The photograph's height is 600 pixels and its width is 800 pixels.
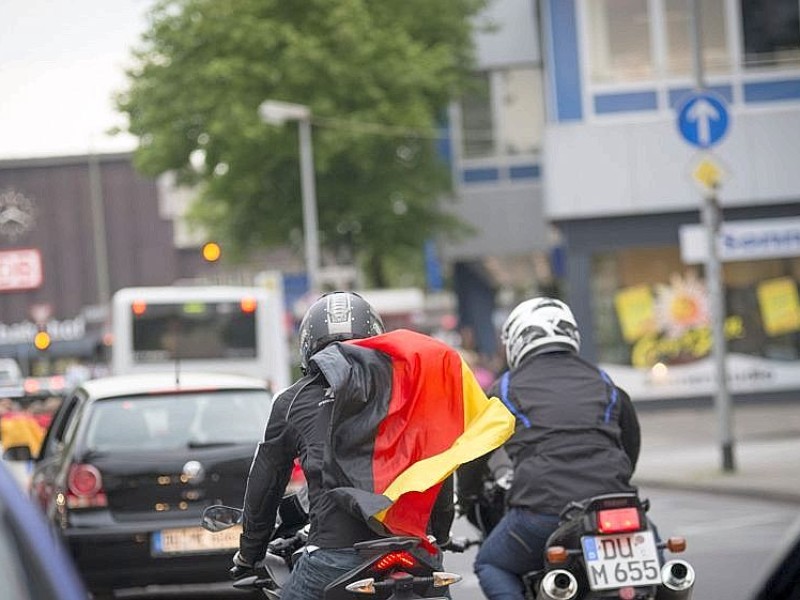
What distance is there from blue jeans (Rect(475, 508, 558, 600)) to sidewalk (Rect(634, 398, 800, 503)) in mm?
9553

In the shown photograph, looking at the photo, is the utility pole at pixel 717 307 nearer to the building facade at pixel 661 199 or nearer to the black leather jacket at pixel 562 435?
the black leather jacket at pixel 562 435

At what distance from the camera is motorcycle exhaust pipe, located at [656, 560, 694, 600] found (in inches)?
249

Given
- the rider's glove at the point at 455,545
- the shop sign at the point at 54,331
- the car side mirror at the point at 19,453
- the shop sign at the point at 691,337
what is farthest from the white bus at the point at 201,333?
the shop sign at the point at 54,331

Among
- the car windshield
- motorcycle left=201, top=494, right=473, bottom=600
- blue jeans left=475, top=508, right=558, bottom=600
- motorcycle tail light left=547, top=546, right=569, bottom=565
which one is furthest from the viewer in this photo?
the car windshield

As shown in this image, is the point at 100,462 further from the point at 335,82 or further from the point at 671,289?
the point at 335,82

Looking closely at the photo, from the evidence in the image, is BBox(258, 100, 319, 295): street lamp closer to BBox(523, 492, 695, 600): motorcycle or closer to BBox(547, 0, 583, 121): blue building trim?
BBox(547, 0, 583, 121): blue building trim

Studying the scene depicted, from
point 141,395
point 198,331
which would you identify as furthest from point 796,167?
A: point 141,395

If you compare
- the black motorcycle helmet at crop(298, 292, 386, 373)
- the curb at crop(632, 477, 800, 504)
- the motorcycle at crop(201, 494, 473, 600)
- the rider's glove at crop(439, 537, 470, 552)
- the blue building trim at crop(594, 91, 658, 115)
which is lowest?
the curb at crop(632, 477, 800, 504)

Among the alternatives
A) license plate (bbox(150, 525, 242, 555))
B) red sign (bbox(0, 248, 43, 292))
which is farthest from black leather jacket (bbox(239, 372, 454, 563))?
red sign (bbox(0, 248, 43, 292))

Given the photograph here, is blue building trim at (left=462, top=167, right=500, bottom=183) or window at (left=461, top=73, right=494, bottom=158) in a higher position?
window at (left=461, top=73, right=494, bottom=158)

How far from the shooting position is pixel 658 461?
840 inches

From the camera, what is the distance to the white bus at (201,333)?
1070 inches

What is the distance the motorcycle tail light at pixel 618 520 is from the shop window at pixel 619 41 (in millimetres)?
26265

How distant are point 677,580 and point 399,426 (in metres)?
1.40
